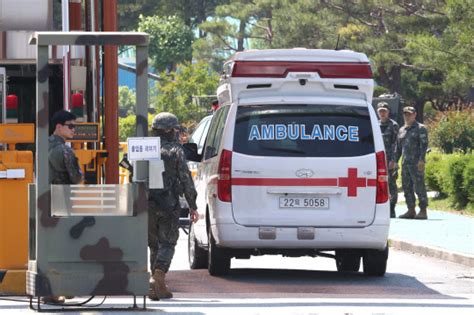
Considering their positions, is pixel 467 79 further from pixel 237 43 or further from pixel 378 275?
pixel 237 43

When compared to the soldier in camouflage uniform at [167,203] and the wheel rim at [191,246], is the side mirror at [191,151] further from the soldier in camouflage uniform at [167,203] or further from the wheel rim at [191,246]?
the soldier in camouflage uniform at [167,203]

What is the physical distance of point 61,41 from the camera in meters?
12.6

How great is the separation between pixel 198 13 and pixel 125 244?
301ft

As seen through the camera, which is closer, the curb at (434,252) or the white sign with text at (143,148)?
the white sign with text at (143,148)

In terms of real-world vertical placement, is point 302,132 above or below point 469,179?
above

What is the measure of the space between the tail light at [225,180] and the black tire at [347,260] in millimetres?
1727

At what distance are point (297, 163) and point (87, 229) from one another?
4.03 metres

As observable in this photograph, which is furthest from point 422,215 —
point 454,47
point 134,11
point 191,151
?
point 134,11

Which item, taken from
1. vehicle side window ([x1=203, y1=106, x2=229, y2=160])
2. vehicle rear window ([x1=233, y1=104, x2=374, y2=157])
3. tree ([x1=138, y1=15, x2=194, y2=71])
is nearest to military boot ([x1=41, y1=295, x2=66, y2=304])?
vehicle rear window ([x1=233, y1=104, x2=374, y2=157])

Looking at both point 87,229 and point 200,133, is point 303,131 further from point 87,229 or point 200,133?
point 200,133

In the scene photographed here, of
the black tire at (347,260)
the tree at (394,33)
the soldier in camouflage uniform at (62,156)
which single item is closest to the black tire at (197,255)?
the black tire at (347,260)

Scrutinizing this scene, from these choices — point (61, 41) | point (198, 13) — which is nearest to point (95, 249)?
point (61, 41)

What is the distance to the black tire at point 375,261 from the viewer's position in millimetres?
16656

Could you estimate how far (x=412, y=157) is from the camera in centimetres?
2580
